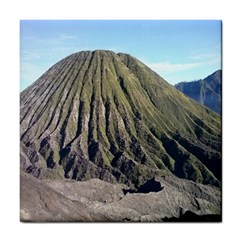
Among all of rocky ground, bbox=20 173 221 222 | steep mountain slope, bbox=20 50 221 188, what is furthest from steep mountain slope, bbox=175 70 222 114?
rocky ground, bbox=20 173 221 222

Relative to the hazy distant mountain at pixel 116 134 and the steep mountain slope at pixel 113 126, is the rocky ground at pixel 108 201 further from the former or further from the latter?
the steep mountain slope at pixel 113 126
